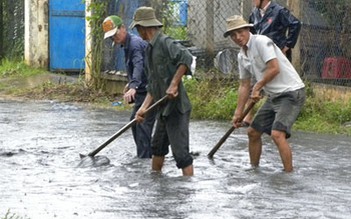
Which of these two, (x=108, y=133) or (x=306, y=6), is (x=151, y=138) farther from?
(x=306, y=6)

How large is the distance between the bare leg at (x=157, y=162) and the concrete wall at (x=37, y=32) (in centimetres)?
1039

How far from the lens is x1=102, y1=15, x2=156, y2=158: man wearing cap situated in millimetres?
9859

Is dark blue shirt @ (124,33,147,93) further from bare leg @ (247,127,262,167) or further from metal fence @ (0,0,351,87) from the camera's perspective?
metal fence @ (0,0,351,87)

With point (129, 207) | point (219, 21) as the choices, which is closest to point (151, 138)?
point (129, 207)

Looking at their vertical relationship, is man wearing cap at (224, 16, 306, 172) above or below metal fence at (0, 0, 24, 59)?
above

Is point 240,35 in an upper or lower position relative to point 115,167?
upper

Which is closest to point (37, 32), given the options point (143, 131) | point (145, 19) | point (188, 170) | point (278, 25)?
point (278, 25)

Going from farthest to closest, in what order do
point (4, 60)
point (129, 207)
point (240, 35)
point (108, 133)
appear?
1. point (4, 60)
2. point (108, 133)
3. point (240, 35)
4. point (129, 207)

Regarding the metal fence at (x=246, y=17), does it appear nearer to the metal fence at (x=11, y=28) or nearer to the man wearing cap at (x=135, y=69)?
the man wearing cap at (x=135, y=69)

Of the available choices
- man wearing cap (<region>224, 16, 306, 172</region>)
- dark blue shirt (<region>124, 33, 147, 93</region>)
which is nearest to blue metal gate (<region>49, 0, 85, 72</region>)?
dark blue shirt (<region>124, 33, 147, 93</region>)

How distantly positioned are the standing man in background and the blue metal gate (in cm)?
875

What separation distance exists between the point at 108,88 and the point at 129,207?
29.4ft

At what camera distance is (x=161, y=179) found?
907 centimetres

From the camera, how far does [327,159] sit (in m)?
10.5
